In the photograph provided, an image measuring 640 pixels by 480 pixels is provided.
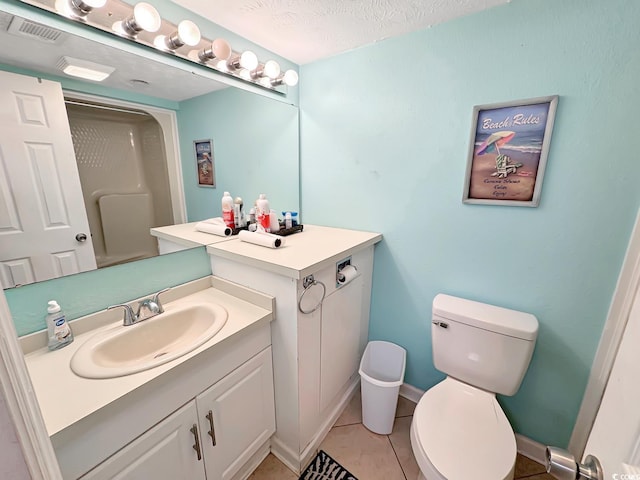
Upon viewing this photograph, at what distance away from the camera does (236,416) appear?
1123 millimetres

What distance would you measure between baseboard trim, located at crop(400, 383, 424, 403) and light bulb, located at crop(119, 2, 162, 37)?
2.19 meters

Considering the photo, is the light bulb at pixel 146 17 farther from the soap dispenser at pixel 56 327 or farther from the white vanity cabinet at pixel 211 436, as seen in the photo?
the white vanity cabinet at pixel 211 436

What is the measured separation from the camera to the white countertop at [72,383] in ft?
2.25

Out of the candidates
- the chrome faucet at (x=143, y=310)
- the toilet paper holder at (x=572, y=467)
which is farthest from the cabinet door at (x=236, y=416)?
the toilet paper holder at (x=572, y=467)

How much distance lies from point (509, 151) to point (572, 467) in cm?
112

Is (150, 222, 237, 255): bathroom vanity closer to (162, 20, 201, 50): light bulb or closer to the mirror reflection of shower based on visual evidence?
the mirror reflection of shower

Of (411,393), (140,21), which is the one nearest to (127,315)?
(140,21)

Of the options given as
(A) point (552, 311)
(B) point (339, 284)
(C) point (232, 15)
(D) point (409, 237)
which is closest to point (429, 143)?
(D) point (409, 237)

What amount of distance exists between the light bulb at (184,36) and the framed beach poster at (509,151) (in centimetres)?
124

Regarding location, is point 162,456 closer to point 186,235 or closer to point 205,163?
point 186,235

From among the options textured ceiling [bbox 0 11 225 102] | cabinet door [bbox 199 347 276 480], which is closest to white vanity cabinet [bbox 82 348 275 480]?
cabinet door [bbox 199 347 276 480]

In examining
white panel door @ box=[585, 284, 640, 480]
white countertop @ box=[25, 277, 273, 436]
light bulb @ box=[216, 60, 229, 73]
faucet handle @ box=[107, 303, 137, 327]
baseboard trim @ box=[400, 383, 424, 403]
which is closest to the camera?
white panel door @ box=[585, 284, 640, 480]

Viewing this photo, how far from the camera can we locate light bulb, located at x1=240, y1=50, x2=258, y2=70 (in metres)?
1.33

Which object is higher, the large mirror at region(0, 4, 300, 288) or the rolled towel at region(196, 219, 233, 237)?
the large mirror at region(0, 4, 300, 288)
